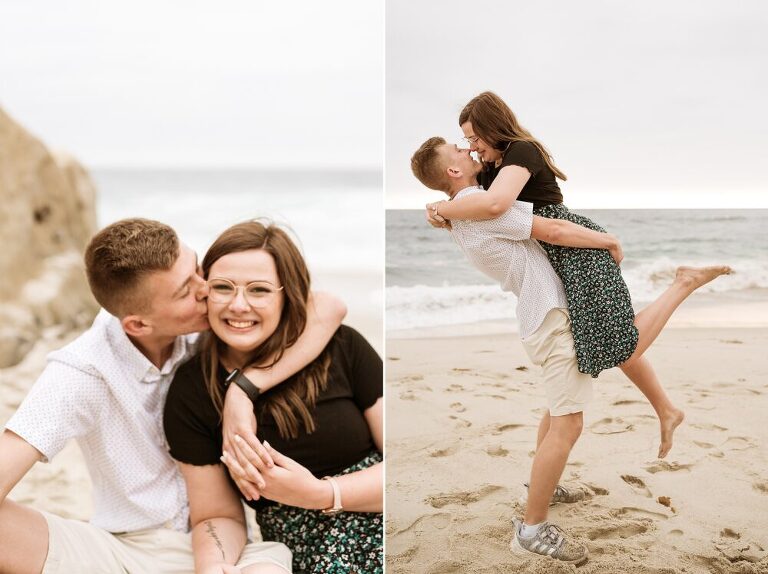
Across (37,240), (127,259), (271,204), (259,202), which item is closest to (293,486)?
(127,259)

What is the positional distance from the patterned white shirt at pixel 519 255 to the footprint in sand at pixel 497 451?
41cm

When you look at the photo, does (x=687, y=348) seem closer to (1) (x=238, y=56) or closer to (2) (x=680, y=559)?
(2) (x=680, y=559)

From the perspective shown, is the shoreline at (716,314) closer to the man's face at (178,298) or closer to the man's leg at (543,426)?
the man's leg at (543,426)

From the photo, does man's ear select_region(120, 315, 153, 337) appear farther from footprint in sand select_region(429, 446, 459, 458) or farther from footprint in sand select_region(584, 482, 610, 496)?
footprint in sand select_region(584, 482, 610, 496)

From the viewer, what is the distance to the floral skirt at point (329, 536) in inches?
95.0

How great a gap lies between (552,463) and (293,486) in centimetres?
79

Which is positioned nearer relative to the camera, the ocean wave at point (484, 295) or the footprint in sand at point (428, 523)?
the ocean wave at point (484, 295)

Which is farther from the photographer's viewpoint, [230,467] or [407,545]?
[407,545]

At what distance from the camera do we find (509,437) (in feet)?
8.45

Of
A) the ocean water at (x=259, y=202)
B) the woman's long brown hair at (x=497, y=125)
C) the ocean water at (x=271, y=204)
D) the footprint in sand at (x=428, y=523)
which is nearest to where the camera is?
the woman's long brown hair at (x=497, y=125)

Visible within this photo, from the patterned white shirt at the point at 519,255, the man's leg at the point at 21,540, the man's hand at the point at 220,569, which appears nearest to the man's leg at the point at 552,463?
the patterned white shirt at the point at 519,255

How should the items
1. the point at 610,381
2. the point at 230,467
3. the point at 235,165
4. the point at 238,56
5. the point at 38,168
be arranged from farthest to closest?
1. the point at 235,165
2. the point at 238,56
3. the point at 38,168
4. the point at 610,381
5. the point at 230,467

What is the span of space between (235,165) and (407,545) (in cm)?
1002

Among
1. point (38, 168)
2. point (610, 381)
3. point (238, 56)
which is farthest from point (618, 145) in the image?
point (238, 56)
